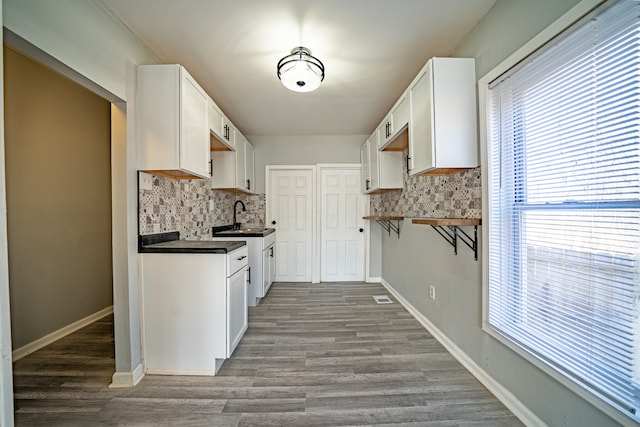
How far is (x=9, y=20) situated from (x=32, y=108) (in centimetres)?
161

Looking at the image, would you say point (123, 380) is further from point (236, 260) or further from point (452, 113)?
point (452, 113)

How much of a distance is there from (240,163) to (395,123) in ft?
6.73

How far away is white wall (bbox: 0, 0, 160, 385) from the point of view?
1370mm

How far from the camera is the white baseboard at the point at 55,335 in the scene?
207 cm

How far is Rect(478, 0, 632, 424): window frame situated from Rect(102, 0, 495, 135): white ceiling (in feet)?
1.58

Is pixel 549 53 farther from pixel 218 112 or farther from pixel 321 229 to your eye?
pixel 321 229

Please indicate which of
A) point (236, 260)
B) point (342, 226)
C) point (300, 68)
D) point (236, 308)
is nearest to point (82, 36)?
point (300, 68)

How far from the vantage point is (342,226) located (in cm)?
425

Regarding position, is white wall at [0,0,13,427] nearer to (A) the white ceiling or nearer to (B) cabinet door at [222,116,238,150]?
(A) the white ceiling

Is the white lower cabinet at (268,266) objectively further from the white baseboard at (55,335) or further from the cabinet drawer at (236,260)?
the white baseboard at (55,335)

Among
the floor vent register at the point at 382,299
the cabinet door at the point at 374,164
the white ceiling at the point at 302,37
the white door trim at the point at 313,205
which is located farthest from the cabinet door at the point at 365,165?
the floor vent register at the point at 382,299

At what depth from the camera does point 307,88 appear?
2088 mm

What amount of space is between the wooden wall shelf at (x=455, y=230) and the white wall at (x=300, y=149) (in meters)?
2.41

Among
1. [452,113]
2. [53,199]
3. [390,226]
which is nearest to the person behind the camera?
[452,113]
